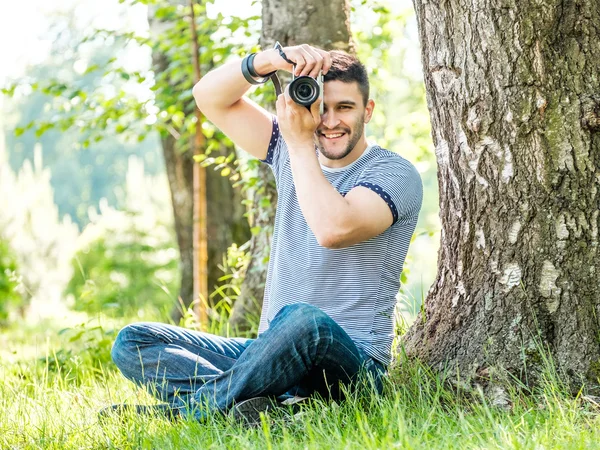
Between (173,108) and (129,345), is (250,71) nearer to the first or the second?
(129,345)

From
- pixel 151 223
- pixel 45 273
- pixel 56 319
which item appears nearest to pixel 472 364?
pixel 56 319

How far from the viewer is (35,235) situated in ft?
49.4

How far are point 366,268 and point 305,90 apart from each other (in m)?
0.76

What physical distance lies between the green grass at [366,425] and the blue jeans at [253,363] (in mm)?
95

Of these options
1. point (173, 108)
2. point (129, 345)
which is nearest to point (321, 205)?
point (129, 345)

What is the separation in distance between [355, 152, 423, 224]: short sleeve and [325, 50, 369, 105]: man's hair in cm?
36

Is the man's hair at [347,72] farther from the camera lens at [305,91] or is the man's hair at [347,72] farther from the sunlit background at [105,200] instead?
the sunlit background at [105,200]

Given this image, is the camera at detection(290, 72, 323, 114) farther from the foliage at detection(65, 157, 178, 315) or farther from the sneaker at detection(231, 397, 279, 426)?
the foliage at detection(65, 157, 178, 315)

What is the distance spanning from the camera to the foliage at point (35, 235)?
13961mm

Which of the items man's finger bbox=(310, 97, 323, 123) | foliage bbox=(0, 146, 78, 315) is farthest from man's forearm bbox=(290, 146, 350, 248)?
foliage bbox=(0, 146, 78, 315)

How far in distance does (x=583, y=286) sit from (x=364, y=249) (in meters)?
0.84

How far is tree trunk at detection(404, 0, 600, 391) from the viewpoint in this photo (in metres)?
2.69

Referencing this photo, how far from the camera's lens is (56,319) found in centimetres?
1313

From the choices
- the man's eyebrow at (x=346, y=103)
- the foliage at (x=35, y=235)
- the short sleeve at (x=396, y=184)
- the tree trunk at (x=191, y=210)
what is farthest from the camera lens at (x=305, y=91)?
the foliage at (x=35, y=235)
